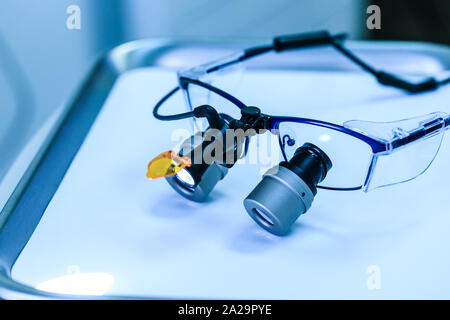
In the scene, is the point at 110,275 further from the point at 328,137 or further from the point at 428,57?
the point at 428,57

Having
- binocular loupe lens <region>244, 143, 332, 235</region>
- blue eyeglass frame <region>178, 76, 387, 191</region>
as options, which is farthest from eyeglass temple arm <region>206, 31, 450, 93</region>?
binocular loupe lens <region>244, 143, 332, 235</region>

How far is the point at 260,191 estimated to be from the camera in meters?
0.43

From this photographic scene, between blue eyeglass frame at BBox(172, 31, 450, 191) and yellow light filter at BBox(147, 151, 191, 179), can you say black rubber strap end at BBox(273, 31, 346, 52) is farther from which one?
yellow light filter at BBox(147, 151, 191, 179)

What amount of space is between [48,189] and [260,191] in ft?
0.74

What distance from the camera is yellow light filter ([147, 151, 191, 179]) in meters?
0.44

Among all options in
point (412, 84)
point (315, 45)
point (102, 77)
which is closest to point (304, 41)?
point (315, 45)

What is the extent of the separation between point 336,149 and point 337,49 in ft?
0.98

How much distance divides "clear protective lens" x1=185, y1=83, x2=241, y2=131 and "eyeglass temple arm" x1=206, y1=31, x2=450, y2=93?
0.32 feet

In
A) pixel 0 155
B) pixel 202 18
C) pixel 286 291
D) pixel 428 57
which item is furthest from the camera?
pixel 202 18

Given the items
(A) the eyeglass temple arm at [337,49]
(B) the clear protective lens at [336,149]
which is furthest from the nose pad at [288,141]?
(A) the eyeglass temple arm at [337,49]

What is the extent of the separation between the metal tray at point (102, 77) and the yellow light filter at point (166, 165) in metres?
0.13

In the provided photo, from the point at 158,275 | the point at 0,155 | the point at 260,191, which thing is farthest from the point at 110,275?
the point at 0,155

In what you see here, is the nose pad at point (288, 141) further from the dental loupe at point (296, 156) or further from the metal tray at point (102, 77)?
the metal tray at point (102, 77)

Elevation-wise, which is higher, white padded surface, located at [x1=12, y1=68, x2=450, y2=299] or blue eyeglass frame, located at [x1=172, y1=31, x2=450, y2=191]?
blue eyeglass frame, located at [x1=172, y1=31, x2=450, y2=191]
